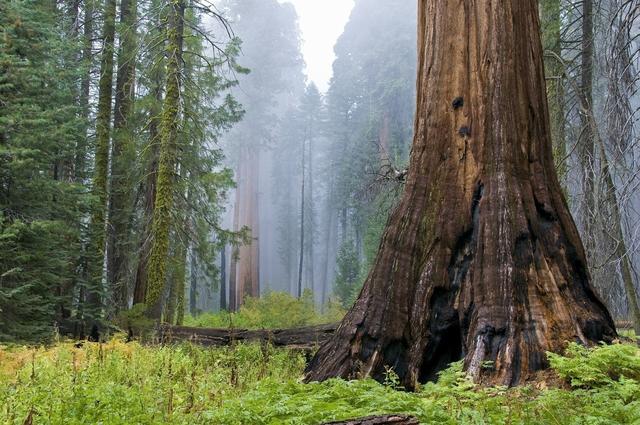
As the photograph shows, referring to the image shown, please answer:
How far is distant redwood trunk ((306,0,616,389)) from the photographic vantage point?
17.4ft

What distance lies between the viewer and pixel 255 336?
1010 centimetres

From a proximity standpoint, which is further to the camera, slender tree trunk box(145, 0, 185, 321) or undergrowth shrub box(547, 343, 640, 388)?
slender tree trunk box(145, 0, 185, 321)

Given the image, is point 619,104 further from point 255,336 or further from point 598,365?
point 255,336

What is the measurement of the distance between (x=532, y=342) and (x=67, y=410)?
12.8ft

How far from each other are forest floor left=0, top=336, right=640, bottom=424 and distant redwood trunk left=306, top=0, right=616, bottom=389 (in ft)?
1.71

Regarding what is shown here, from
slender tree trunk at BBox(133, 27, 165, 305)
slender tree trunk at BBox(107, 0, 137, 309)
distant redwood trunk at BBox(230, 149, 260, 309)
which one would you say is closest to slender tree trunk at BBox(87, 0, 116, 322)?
slender tree trunk at BBox(107, 0, 137, 309)

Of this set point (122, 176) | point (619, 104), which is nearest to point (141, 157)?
point (122, 176)

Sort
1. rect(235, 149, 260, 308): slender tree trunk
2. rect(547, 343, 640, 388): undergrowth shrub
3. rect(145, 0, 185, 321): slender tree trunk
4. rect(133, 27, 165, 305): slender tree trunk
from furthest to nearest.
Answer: rect(235, 149, 260, 308): slender tree trunk, rect(133, 27, 165, 305): slender tree trunk, rect(145, 0, 185, 321): slender tree trunk, rect(547, 343, 640, 388): undergrowth shrub

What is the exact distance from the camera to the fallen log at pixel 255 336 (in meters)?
9.55

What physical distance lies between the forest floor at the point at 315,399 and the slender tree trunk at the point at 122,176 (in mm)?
12053

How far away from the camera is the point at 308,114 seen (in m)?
59.2

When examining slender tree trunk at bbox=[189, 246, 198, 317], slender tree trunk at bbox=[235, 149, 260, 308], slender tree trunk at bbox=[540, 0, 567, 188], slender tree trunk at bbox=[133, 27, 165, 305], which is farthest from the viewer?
slender tree trunk at bbox=[235, 149, 260, 308]

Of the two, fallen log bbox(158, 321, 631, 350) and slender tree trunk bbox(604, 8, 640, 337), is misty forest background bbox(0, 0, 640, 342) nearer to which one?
slender tree trunk bbox(604, 8, 640, 337)

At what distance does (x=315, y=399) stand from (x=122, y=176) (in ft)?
46.9
